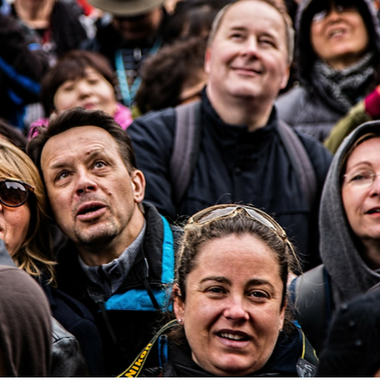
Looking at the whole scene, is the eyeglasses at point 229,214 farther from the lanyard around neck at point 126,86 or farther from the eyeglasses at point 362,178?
the lanyard around neck at point 126,86

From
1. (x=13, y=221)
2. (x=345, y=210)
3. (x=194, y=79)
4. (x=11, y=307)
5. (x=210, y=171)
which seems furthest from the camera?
(x=194, y=79)

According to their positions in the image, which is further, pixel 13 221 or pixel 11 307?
pixel 13 221

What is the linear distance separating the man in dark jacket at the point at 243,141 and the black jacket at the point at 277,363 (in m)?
1.16

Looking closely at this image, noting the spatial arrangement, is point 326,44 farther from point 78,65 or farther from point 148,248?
point 148,248

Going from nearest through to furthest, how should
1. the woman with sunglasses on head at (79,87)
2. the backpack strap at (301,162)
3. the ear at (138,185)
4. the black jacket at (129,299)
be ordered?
the black jacket at (129,299) < the ear at (138,185) < the backpack strap at (301,162) < the woman with sunglasses on head at (79,87)

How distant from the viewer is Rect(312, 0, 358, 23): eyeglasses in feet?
19.1

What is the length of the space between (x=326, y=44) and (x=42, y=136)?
8.14 ft

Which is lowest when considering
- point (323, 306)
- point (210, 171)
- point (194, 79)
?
point (323, 306)

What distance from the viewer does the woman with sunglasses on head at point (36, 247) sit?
3338 mm

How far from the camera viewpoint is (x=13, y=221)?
378 cm

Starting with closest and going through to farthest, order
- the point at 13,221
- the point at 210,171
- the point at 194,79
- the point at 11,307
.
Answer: the point at 11,307, the point at 13,221, the point at 210,171, the point at 194,79

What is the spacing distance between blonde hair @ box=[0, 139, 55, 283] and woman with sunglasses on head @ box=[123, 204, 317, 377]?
789mm

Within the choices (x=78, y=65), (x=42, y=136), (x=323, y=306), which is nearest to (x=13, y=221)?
(x=42, y=136)

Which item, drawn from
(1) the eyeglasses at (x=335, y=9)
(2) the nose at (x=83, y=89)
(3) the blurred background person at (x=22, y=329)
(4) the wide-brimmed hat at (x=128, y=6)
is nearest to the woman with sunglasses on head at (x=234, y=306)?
(3) the blurred background person at (x=22, y=329)
